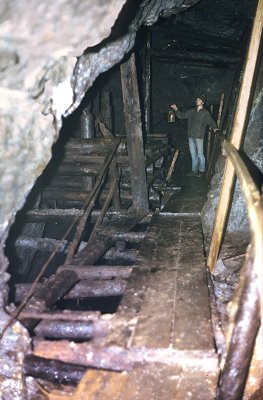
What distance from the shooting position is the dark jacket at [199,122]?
8.87 metres

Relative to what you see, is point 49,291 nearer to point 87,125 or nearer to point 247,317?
point 247,317

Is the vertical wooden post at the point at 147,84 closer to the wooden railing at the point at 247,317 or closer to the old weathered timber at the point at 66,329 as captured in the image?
the old weathered timber at the point at 66,329

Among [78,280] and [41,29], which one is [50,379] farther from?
[41,29]

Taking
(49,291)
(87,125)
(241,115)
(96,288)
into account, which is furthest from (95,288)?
(87,125)

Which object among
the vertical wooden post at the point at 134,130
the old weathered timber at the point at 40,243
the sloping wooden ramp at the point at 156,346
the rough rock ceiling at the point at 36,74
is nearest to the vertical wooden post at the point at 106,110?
the vertical wooden post at the point at 134,130

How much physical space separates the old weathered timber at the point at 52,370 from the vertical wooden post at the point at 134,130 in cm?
383

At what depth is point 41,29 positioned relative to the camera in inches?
105

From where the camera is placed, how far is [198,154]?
368 inches

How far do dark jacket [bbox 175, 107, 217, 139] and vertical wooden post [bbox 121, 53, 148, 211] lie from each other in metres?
3.74

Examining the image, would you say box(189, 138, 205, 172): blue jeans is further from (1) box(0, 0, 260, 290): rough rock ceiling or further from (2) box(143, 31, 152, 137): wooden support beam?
(1) box(0, 0, 260, 290): rough rock ceiling

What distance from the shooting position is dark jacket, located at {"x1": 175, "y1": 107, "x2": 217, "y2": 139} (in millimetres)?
8867

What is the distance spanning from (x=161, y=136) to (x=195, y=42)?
3169 millimetres

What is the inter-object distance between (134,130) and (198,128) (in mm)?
3812

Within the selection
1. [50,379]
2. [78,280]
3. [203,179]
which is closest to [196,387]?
[50,379]
